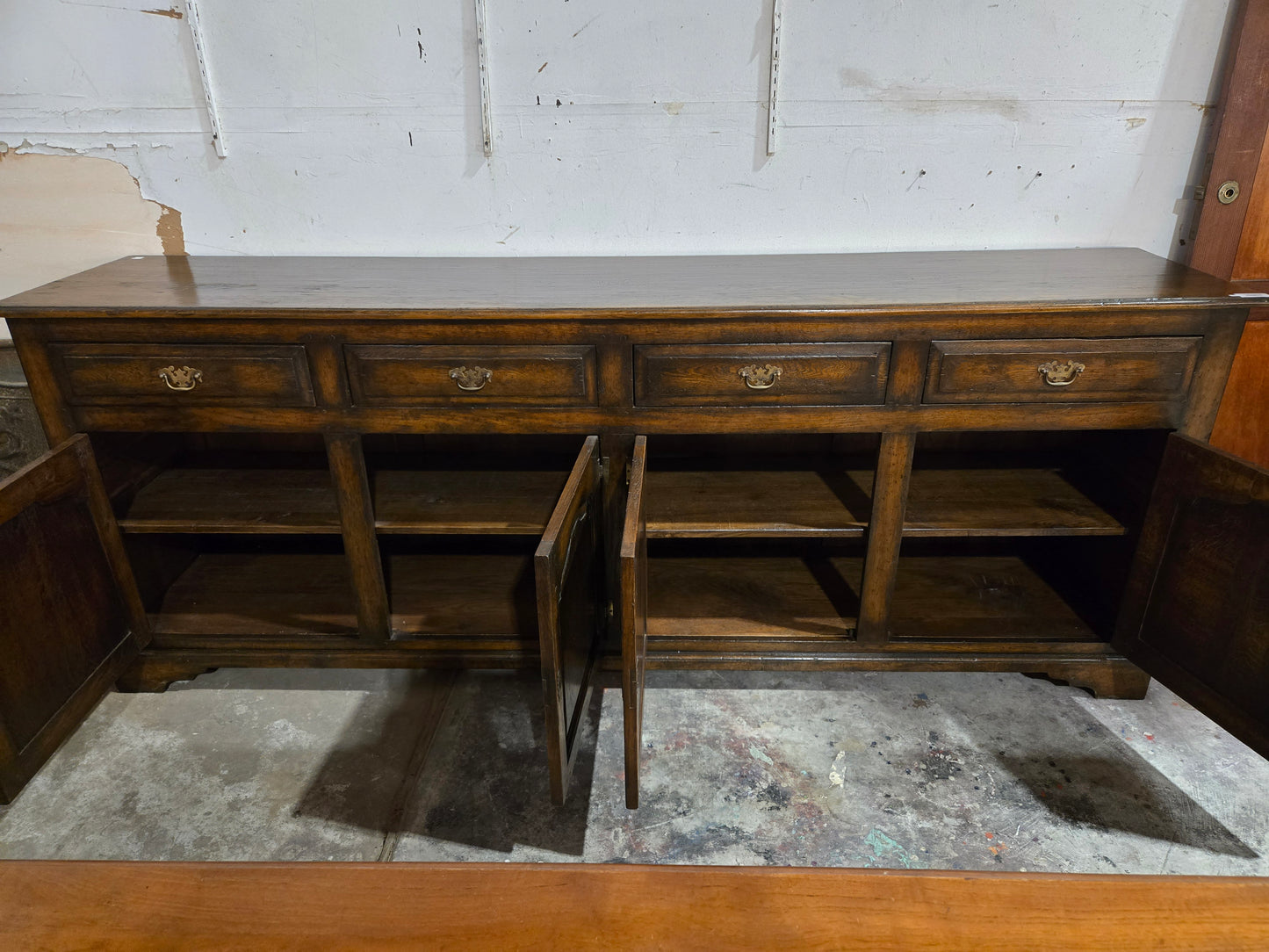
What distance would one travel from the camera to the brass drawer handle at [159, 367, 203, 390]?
175cm

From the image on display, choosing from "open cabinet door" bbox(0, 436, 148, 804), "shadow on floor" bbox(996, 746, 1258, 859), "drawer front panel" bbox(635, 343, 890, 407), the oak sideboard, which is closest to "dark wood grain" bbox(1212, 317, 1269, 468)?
the oak sideboard

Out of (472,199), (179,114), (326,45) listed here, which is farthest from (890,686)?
(179,114)

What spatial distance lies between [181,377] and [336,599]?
0.76m

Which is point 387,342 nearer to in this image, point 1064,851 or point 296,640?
point 296,640

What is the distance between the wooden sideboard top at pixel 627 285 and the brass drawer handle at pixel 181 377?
0.14 m

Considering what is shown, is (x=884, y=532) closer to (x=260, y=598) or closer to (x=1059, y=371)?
(x=1059, y=371)

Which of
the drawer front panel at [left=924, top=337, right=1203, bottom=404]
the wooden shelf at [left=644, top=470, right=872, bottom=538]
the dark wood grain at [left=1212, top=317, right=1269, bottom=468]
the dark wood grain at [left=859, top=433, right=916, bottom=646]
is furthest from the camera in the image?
the dark wood grain at [left=1212, top=317, right=1269, bottom=468]

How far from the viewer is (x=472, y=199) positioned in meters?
2.18

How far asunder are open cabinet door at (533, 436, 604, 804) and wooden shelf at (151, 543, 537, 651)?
1.20 ft

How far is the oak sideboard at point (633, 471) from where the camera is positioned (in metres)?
1.65

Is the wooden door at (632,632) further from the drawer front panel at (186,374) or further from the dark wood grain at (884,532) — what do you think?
the drawer front panel at (186,374)

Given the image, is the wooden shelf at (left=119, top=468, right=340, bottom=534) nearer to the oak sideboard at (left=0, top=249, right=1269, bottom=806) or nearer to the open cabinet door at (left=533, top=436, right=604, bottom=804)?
the oak sideboard at (left=0, top=249, right=1269, bottom=806)

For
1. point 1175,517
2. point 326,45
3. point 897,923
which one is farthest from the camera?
point 326,45

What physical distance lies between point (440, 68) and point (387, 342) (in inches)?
34.0
